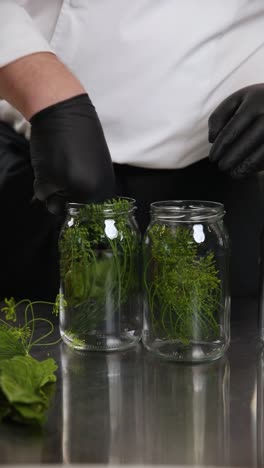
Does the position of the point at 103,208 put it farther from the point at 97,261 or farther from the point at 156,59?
the point at 156,59

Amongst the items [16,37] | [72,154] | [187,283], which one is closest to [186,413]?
[187,283]

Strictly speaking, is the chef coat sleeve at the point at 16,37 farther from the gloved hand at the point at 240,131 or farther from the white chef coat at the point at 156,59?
the gloved hand at the point at 240,131

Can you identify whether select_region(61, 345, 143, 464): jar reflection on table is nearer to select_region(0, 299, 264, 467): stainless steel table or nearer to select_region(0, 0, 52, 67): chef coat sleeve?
select_region(0, 299, 264, 467): stainless steel table

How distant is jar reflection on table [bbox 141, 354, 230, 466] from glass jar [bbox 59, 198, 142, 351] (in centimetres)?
6

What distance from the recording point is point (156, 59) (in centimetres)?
112

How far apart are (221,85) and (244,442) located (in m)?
0.58

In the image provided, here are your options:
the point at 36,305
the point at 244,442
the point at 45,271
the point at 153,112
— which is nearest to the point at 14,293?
the point at 45,271

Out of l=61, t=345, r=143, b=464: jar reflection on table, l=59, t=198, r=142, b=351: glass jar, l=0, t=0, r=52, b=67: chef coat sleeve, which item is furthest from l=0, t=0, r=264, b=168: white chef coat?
l=61, t=345, r=143, b=464: jar reflection on table

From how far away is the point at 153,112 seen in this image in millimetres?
1145

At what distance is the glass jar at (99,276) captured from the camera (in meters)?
0.90

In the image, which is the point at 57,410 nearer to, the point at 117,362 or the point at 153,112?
the point at 117,362

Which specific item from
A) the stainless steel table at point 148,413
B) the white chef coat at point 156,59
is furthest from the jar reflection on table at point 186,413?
the white chef coat at point 156,59

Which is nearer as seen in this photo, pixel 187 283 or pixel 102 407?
pixel 102 407

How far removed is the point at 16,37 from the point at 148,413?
19.0 inches
